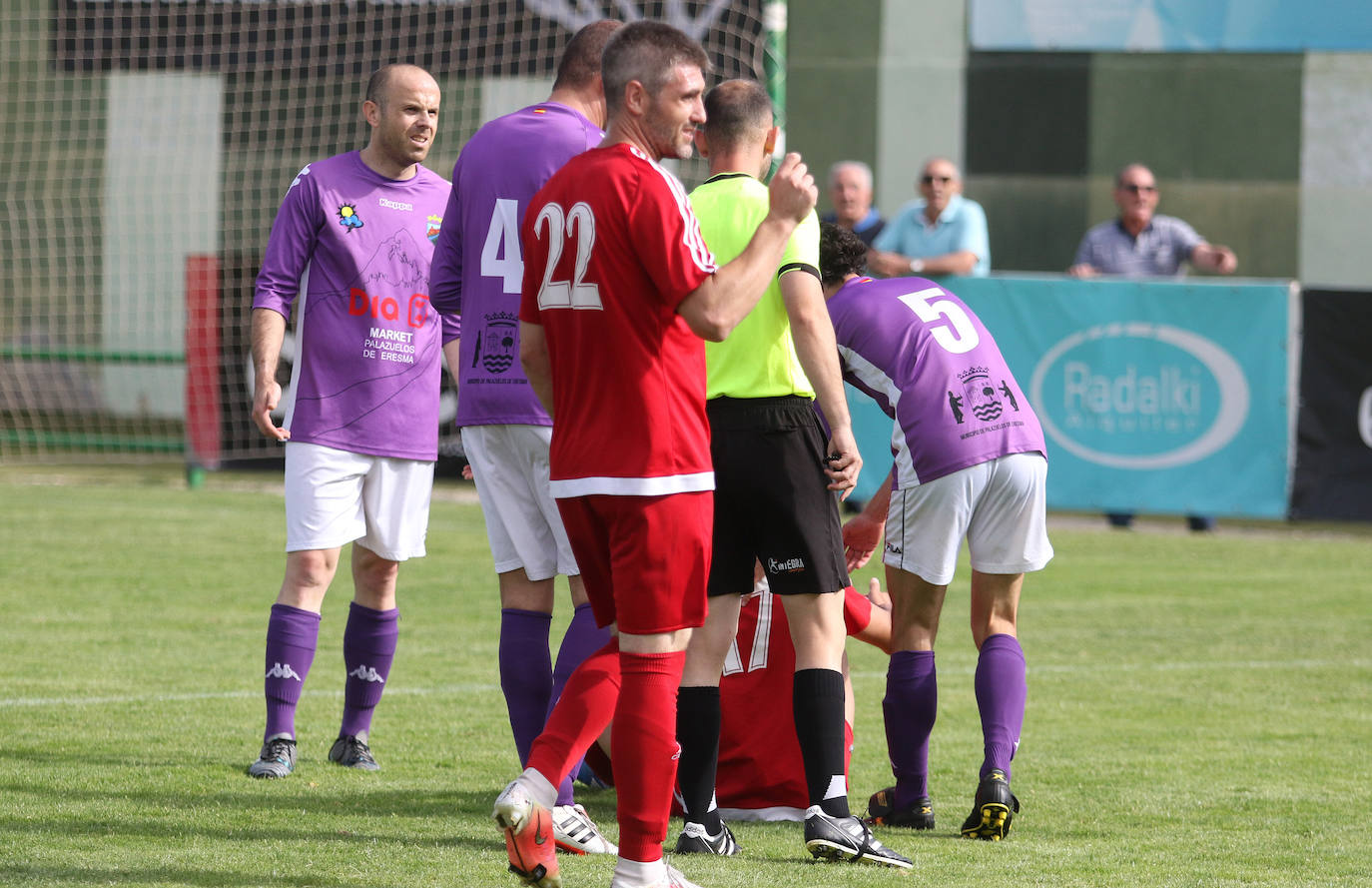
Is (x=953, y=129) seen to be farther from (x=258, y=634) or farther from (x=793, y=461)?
(x=793, y=461)

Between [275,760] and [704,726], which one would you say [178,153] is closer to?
[275,760]

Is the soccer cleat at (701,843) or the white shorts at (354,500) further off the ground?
the white shorts at (354,500)

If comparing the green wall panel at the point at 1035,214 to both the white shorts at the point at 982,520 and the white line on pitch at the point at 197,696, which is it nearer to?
the white line on pitch at the point at 197,696

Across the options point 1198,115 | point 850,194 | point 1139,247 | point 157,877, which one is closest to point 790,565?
point 157,877

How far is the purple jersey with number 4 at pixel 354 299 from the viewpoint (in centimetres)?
541

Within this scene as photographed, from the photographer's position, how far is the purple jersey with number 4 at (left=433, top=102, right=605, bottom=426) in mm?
4641

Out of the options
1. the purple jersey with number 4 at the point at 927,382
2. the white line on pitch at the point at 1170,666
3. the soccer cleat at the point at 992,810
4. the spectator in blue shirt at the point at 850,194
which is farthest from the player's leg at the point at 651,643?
the spectator in blue shirt at the point at 850,194

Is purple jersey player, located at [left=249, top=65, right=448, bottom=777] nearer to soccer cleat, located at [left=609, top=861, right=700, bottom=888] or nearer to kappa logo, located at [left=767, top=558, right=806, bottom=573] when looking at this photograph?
kappa logo, located at [left=767, top=558, right=806, bottom=573]

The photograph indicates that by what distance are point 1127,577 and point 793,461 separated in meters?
6.06

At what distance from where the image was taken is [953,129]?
661 inches

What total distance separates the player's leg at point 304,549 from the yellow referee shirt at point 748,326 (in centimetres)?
151

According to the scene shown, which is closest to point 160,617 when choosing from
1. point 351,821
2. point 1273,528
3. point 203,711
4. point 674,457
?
point 203,711

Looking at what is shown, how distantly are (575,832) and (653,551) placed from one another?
935 mm

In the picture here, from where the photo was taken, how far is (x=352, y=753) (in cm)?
539
